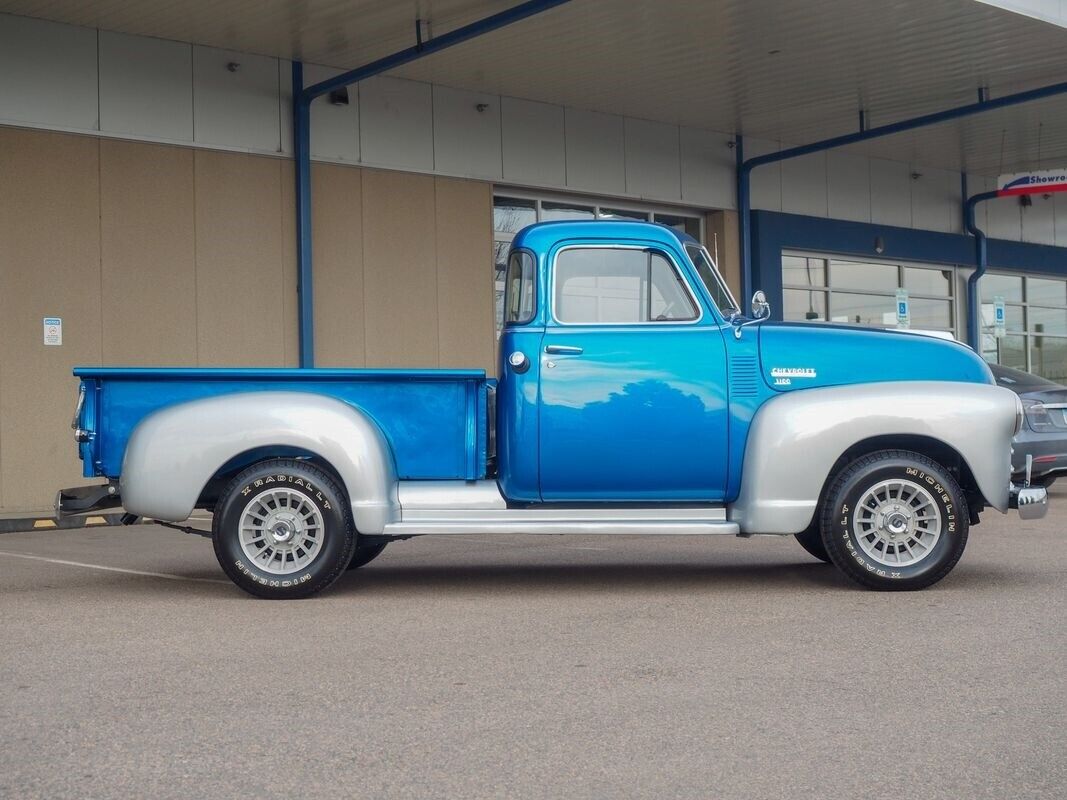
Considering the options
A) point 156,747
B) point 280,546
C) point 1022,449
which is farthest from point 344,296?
point 156,747

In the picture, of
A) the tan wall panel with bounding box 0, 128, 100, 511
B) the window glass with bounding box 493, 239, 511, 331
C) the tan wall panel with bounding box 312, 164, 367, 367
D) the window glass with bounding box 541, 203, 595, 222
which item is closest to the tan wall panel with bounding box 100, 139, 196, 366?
the tan wall panel with bounding box 0, 128, 100, 511

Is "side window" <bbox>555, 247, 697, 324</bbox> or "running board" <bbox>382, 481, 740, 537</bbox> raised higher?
"side window" <bbox>555, 247, 697, 324</bbox>

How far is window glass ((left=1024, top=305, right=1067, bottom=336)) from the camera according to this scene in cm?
2881

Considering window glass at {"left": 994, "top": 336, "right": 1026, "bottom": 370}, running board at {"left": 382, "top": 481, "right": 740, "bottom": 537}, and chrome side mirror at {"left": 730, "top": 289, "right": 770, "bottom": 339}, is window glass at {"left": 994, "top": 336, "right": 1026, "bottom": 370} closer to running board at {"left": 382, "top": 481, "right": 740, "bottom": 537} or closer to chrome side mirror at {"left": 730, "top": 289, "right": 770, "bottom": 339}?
chrome side mirror at {"left": 730, "top": 289, "right": 770, "bottom": 339}

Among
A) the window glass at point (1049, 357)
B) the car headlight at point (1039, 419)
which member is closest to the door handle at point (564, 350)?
the car headlight at point (1039, 419)

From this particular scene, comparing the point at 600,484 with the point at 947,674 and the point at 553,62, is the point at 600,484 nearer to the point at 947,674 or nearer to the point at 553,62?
the point at 947,674

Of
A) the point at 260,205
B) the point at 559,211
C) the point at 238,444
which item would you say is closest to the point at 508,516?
the point at 238,444

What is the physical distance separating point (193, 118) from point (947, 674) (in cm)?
1259

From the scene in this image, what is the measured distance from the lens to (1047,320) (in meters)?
29.3

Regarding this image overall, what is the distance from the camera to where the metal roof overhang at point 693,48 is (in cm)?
1461

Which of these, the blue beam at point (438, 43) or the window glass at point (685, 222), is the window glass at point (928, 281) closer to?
the window glass at point (685, 222)

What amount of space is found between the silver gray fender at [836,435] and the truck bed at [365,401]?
1620mm

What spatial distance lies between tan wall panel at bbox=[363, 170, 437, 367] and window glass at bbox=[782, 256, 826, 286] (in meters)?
7.45

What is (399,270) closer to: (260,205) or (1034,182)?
(260,205)
